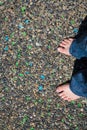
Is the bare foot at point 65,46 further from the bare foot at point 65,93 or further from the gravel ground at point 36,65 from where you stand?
the bare foot at point 65,93

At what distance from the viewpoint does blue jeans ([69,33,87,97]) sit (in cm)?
189

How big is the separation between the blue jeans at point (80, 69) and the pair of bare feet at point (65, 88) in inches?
1.1

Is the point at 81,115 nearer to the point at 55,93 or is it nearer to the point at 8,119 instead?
the point at 55,93

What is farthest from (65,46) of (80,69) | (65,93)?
(65,93)

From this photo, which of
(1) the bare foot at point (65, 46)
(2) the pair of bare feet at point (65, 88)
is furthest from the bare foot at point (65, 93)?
(1) the bare foot at point (65, 46)

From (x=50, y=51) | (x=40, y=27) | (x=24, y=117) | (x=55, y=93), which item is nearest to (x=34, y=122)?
(x=24, y=117)

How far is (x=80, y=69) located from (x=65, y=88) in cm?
16

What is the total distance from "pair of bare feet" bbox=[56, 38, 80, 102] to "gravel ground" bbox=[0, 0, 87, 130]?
0.09 ft

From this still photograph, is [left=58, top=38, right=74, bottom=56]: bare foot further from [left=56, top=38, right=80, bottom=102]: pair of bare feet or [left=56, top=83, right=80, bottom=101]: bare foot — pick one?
[left=56, top=83, right=80, bottom=101]: bare foot

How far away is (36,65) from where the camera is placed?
203cm

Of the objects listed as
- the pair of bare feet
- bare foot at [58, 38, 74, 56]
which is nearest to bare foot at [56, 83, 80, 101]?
the pair of bare feet

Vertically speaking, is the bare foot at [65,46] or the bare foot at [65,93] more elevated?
the bare foot at [65,46]

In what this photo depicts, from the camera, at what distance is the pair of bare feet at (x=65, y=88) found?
6.55 ft

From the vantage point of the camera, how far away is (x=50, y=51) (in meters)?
2.02
